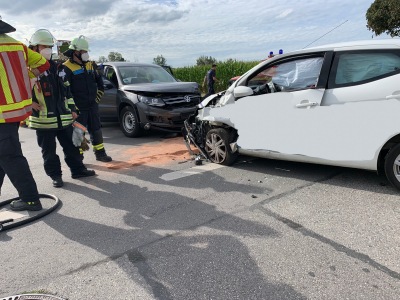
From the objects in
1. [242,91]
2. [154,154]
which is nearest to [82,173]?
[154,154]

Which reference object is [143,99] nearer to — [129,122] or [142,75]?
[129,122]

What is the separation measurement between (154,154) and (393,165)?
4031 mm

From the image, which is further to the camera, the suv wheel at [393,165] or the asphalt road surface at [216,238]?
the suv wheel at [393,165]

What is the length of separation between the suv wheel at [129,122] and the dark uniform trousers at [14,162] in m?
4.21

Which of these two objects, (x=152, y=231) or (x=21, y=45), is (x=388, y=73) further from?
(x=21, y=45)

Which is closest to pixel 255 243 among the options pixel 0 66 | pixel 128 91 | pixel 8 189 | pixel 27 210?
pixel 27 210

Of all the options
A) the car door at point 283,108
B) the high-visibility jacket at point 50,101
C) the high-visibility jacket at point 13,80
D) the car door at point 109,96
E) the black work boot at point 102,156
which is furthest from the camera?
the car door at point 109,96

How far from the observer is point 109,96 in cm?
859

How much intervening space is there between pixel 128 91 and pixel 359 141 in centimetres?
557

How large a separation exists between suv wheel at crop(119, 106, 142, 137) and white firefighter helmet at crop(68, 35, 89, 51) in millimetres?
2598

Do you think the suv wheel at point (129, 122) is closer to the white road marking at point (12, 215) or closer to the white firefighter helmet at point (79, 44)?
the white firefighter helmet at point (79, 44)

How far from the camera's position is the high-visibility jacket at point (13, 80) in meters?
3.45

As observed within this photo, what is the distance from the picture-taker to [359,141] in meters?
3.85

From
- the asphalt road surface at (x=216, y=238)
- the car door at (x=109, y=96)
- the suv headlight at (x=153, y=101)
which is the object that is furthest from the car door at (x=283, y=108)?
the car door at (x=109, y=96)
